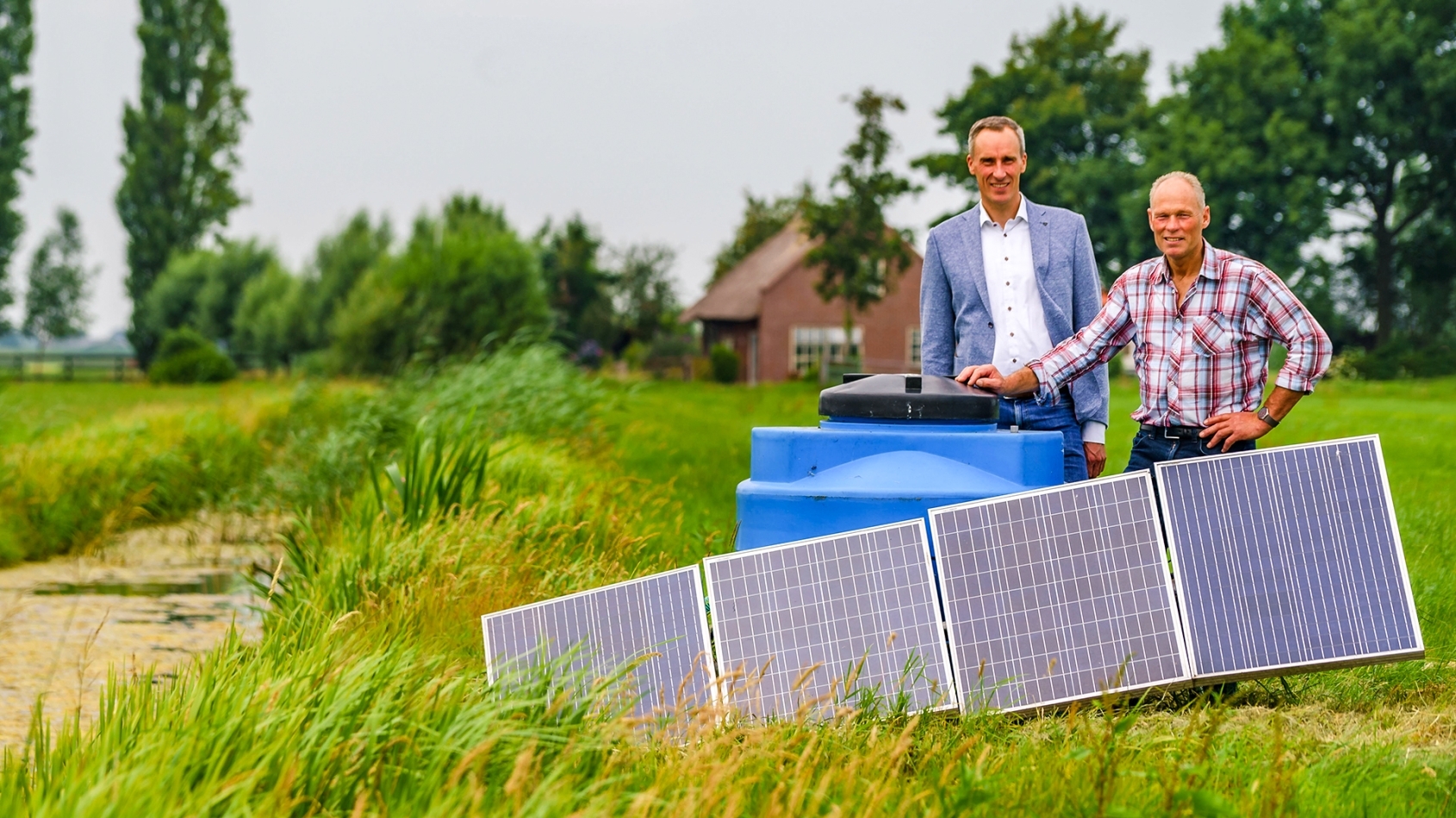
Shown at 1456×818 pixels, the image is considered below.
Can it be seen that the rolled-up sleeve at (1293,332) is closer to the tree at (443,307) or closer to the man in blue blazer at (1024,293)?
the man in blue blazer at (1024,293)

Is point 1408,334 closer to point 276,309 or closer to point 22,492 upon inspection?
point 276,309

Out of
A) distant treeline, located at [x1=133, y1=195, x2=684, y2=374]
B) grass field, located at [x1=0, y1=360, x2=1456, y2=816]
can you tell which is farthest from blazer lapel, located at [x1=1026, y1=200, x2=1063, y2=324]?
distant treeline, located at [x1=133, y1=195, x2=684, y2=374]

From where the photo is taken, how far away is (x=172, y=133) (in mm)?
53938

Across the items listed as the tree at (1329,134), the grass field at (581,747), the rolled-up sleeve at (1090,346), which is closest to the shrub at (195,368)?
the tree at (1329,134)

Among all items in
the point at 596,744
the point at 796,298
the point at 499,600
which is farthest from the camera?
the point at 796,298

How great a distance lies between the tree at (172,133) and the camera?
53719 mm

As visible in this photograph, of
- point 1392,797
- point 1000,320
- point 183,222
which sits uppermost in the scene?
point 183,222

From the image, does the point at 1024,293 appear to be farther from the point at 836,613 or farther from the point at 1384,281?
the point at 1384,281

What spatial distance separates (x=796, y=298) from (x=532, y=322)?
1182 inches

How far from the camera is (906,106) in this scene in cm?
4203

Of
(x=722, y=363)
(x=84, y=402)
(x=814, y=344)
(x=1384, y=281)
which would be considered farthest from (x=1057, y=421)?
(x=814, y=344)

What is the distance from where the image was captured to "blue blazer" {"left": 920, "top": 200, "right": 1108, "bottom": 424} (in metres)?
5.18

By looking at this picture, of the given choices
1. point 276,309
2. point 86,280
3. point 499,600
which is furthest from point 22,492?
point 86,280

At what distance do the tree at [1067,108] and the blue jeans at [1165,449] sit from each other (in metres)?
43.8
